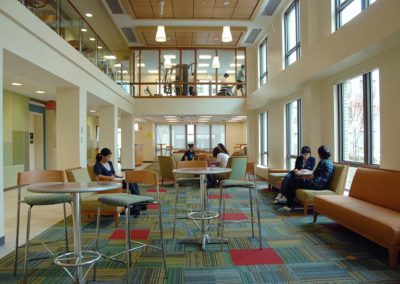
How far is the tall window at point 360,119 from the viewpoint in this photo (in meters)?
5.46

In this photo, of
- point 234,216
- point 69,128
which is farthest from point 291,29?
point 69,128

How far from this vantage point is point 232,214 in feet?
18.4

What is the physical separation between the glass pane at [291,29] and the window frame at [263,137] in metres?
3.39

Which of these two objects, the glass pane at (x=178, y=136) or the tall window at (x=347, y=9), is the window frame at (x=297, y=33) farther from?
the glass pane at (x=178, y=136)

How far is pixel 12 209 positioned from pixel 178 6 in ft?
20.6

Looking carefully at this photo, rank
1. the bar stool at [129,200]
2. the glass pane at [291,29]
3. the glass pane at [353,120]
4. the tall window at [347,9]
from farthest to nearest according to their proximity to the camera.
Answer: the glass pane at [291,29] → the glass pane at [353,120] → the tall window at [347,9] → the bar stool at [129,200]

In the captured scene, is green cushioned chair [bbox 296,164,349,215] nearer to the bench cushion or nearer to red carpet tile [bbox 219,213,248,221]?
the bench cushion

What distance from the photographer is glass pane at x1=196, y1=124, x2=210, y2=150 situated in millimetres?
21375

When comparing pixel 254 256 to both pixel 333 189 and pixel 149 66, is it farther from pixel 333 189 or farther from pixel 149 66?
pixel 149 66

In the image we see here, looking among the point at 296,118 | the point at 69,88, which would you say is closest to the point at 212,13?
the point at 296,118

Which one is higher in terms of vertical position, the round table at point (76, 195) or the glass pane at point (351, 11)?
the glass pane at point (351, 11)

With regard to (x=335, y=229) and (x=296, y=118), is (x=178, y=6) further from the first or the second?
(x=335, y=229)

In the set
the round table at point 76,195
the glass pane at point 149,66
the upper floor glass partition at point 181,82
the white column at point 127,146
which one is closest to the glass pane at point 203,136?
the glass pane at point 149,66

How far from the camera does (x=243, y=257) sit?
11.6ft
